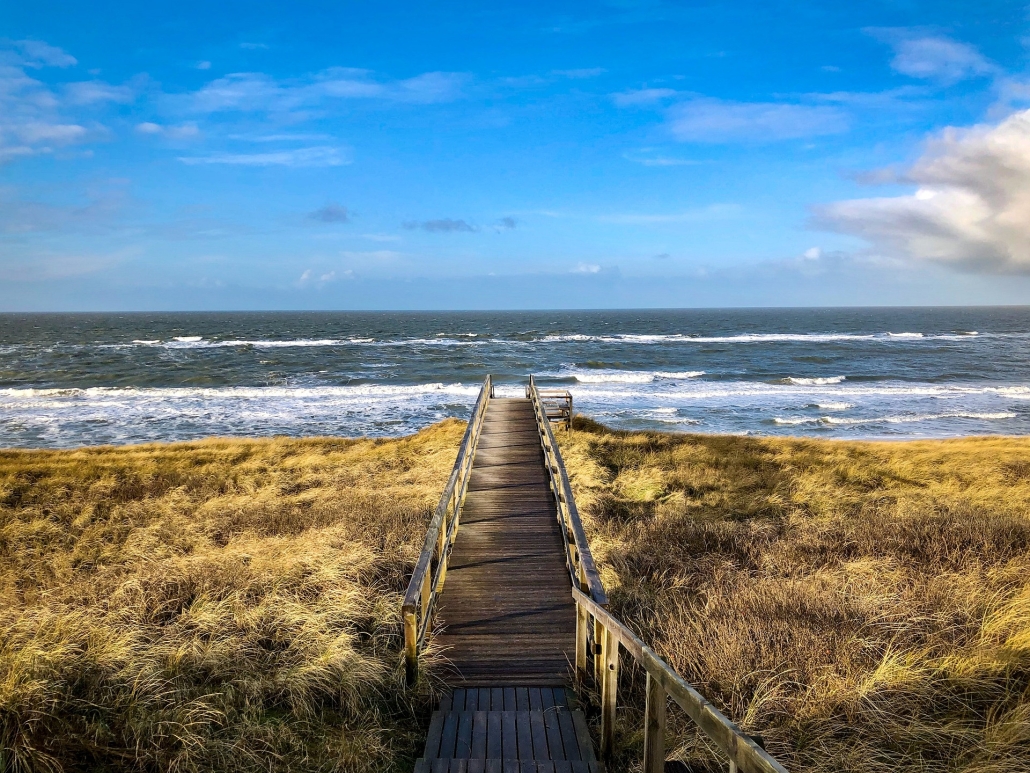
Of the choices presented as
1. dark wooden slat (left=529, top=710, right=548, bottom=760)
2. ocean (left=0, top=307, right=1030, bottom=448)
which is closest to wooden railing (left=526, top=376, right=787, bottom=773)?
dark wooden slat (left=529, top=710, right=548, bottom=760)

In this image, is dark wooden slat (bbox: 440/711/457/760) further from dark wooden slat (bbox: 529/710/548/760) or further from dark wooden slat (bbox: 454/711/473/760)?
dark wooden slat (bbox: 529/710/548/760)

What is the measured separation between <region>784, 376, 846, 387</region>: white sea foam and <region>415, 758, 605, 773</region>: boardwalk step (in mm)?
45114

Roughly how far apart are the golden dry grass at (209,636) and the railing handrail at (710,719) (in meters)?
2.23

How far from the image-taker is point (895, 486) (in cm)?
1466

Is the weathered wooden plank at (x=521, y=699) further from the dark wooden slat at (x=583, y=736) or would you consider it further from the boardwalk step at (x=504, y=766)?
the boardwalk step at (x=504, y=766)

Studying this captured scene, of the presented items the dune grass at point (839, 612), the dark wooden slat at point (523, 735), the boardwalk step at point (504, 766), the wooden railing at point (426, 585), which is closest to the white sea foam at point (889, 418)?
the dune grass at point (839, 612)

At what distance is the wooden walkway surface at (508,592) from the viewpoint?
579 cm

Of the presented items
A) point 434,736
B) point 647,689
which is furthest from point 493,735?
point 647,689

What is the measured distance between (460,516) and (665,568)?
3.54m

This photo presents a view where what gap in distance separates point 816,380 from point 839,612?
44176mm

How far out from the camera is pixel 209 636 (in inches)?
237

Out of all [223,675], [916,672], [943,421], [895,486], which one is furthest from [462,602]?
[943,421]

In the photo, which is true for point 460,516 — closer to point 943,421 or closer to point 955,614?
point 955,614

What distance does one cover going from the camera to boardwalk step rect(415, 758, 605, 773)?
4066mm
